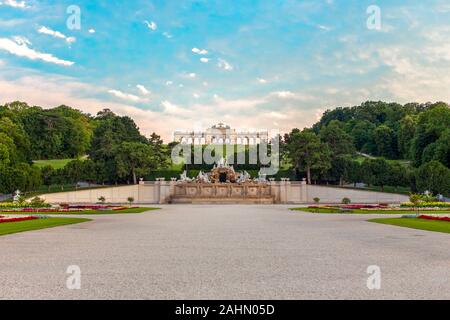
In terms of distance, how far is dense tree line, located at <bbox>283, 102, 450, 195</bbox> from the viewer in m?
57.5

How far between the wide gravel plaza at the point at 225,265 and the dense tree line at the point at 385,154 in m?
43.4

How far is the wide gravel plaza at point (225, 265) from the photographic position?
8.31 metres

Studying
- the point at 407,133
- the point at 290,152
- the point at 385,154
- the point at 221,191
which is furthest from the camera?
the point at 385,154

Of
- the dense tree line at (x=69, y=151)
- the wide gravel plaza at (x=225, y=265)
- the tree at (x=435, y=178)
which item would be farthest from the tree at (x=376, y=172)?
the wide gravel plaza at (x=225, y=265)

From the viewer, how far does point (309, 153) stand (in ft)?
242

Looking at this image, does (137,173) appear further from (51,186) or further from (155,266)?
(155,266)

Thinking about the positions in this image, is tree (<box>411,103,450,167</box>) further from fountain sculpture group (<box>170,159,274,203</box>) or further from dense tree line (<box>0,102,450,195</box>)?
fountain sculpture group (<box>170,159,274,203</box>)

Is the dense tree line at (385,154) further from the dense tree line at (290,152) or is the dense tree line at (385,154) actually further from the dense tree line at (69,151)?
the dense tree line at (69,151)

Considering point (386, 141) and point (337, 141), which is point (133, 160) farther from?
point (386, 141)

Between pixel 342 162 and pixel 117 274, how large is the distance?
69134mm

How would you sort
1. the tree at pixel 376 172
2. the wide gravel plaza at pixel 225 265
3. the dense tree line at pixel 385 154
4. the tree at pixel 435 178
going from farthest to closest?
the tree at pixel 376 172
the dense tree line at pixel 385 154
the tree at pixel 435 178
the wide gravel plaza at pixel 225 265

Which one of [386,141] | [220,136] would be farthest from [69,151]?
[386,141]

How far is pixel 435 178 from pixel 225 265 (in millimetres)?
48719

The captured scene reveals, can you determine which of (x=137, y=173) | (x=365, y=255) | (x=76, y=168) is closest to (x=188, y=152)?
(x=137, y=173)
